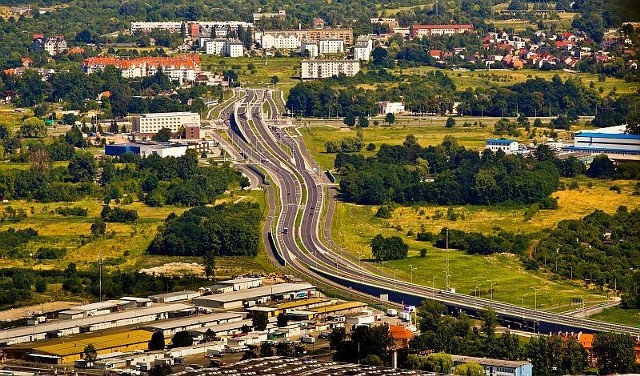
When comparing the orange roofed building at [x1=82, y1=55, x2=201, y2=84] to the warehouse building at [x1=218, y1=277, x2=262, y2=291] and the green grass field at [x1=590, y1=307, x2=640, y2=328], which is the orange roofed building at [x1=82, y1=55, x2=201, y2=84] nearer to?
the warehouse building at [x1=218, y1=277, x2=262, y2=291]

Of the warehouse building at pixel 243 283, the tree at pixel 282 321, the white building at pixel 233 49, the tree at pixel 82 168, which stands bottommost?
the warehouse building at pixel 243 283

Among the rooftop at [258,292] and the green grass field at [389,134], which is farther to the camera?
the green grass field at [389,134]

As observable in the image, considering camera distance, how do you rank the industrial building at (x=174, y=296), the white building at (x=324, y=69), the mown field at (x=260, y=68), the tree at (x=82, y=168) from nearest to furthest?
the industrial building at (x=174, y=296), the tree at (x=82, y=168), the mown field at (x=260, y=68), the white building at (x=324, y=69)

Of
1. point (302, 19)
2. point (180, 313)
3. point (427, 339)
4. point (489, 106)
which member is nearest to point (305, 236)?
point (180, 313)

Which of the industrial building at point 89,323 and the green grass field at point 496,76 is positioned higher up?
the green grass field at point 496,76

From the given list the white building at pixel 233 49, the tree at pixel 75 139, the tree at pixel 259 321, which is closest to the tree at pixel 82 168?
the tree at pixel 75 139

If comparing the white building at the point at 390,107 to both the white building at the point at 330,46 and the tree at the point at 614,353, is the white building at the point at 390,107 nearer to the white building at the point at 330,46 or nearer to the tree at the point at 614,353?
the white building at the point at 330,46

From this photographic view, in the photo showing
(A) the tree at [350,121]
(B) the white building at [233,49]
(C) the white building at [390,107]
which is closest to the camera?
(A) the tree at [350,121]

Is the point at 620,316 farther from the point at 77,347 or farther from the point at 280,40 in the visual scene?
the point at 280,40
